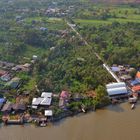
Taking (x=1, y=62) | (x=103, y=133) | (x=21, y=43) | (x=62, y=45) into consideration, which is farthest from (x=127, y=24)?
(x=103, y=133)

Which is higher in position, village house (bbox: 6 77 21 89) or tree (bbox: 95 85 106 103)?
tree (bbox: 95 85 106 103)

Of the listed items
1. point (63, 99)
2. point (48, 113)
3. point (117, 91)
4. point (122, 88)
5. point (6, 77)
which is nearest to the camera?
point (48, 113)

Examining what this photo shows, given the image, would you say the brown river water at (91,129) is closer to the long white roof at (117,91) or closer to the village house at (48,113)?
the village house at (48,113)

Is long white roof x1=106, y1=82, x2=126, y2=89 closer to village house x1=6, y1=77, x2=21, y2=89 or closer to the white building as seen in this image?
the white building

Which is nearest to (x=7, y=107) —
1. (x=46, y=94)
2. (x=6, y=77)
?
(x=46, y=94)

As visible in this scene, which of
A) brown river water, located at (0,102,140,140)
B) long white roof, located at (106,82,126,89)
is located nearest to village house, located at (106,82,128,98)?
long white roof, located at (106,82,126,89)

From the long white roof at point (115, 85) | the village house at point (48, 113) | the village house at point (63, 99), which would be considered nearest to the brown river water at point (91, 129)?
the village house at point (48, 113)

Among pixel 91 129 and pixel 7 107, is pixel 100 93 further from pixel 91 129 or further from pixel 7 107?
pixel 7 107

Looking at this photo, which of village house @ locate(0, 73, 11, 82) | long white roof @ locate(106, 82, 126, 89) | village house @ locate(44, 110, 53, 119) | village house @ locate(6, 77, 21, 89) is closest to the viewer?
village house @ locate(44, 110, 53, 119)

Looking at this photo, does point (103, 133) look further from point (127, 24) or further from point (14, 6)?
point (14, 6)
